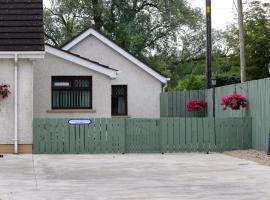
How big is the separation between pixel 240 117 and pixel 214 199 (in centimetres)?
1146

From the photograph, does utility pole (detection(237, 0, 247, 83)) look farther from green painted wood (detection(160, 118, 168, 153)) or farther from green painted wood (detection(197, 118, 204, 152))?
green painted wood (detection(160, 118, 168, 153))

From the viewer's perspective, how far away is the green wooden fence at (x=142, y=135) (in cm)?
2205

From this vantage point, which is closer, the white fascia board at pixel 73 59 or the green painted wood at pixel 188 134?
the green painted wood at pixel 188 134

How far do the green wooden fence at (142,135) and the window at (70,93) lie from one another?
10.4 feet

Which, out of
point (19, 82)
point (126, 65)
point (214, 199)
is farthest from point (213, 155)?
point (126, 65)

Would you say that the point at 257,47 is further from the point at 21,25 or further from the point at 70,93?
the point at 21,25

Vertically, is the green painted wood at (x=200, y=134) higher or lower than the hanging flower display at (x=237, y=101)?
Answer: lower

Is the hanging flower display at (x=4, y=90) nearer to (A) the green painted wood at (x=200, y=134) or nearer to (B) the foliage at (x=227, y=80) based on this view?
(A) the green painted wood at (x=200, y=134)

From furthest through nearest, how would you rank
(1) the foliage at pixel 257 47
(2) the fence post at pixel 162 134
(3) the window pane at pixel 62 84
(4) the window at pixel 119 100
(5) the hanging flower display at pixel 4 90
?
1. (1) the foliage at pixel 257 47
2. (4) the window at pixel 119 100
3. (3) the window pane at pixel 62 84
4. (2) the fence post at pixel 162 134
5. (5) the hanging flower display at pixel 4 90

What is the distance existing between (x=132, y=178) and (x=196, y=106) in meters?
16.0

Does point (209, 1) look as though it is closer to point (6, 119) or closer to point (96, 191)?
point (6, 119)

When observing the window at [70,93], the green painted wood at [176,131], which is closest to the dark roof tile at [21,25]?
the window at [70,93]

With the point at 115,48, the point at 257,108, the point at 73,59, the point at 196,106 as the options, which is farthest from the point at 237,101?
the point at 115,48

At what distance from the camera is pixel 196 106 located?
30594 mm
